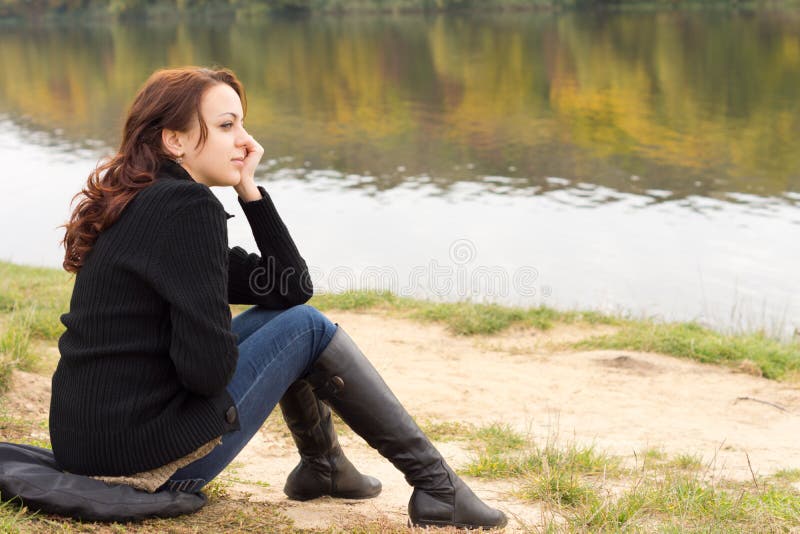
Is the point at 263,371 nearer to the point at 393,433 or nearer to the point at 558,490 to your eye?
the point at 393,433

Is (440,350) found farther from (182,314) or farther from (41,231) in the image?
(41,231)

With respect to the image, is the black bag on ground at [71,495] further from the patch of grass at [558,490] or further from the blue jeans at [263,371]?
the patch of grass at [558,490]

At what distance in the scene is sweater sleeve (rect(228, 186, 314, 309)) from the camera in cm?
307

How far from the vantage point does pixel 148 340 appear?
2525 millimetres

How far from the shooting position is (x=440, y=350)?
20.1ft

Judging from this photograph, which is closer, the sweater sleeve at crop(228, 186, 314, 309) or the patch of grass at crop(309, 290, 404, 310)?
the sweater sleeve at crop(228, 186, 314, 309)

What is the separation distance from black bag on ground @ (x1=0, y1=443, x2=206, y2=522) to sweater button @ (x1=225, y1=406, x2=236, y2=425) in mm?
297

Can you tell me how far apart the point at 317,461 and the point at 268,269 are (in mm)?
723

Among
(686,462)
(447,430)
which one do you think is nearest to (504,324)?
(447,430)

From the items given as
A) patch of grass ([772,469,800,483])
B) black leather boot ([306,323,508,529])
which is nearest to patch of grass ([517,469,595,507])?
black leather boot ([306,323,508,529])

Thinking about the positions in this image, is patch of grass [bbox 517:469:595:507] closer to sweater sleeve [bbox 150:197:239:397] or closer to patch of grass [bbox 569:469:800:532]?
patch of grass [bbox 569:469:800:532]

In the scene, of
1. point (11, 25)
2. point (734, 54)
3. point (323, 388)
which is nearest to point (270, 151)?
point (323, 388)

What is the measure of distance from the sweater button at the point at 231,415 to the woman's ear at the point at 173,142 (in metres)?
0.76

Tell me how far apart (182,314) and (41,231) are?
10.1 m
